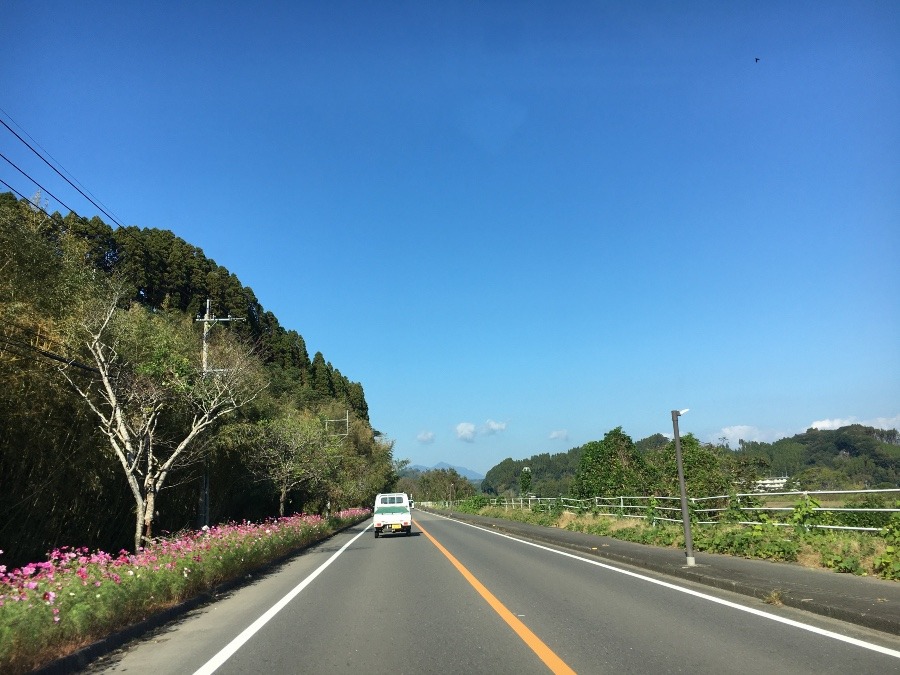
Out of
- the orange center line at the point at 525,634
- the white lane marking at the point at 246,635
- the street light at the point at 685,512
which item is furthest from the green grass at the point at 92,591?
the street light at the point at 685,512

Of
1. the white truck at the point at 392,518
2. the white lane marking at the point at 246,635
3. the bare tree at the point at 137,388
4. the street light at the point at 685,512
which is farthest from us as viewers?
the white truck at the point at 392,518

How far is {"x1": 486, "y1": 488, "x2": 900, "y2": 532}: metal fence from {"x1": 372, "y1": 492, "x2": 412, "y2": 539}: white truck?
8095 mm

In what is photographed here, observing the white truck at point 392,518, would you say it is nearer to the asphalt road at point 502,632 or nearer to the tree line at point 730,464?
the tree line at point 730,464

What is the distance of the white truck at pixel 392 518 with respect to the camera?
26.7m

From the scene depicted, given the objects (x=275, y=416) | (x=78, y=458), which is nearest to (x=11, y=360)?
(x=78, y=458)

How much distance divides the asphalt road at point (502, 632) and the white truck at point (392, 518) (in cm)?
1513

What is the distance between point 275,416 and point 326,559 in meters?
12.0

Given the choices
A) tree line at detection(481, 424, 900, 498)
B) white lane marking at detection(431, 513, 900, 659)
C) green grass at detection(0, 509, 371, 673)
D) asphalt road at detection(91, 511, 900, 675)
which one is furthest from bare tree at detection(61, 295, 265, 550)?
tree line at detection(481, 424, 900, 498)

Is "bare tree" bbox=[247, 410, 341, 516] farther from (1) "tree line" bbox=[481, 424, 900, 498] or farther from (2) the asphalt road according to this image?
(1) "tree line" bbox=[481, 424, 900, 498]

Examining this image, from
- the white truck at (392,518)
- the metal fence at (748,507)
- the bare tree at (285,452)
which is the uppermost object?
the bare tree at (285,452)

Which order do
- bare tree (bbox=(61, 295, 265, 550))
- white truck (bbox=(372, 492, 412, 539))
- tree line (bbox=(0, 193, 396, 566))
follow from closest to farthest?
tree line (bbox=(0, 193, 396, 566))
bare tree (bbox=(61, 295, 265, 550))
white truck (bbox=(372, 492, 412, 539))

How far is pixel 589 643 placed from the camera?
6391 mm

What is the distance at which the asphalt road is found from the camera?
566cm

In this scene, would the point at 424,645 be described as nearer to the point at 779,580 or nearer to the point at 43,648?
the point at 43,648
